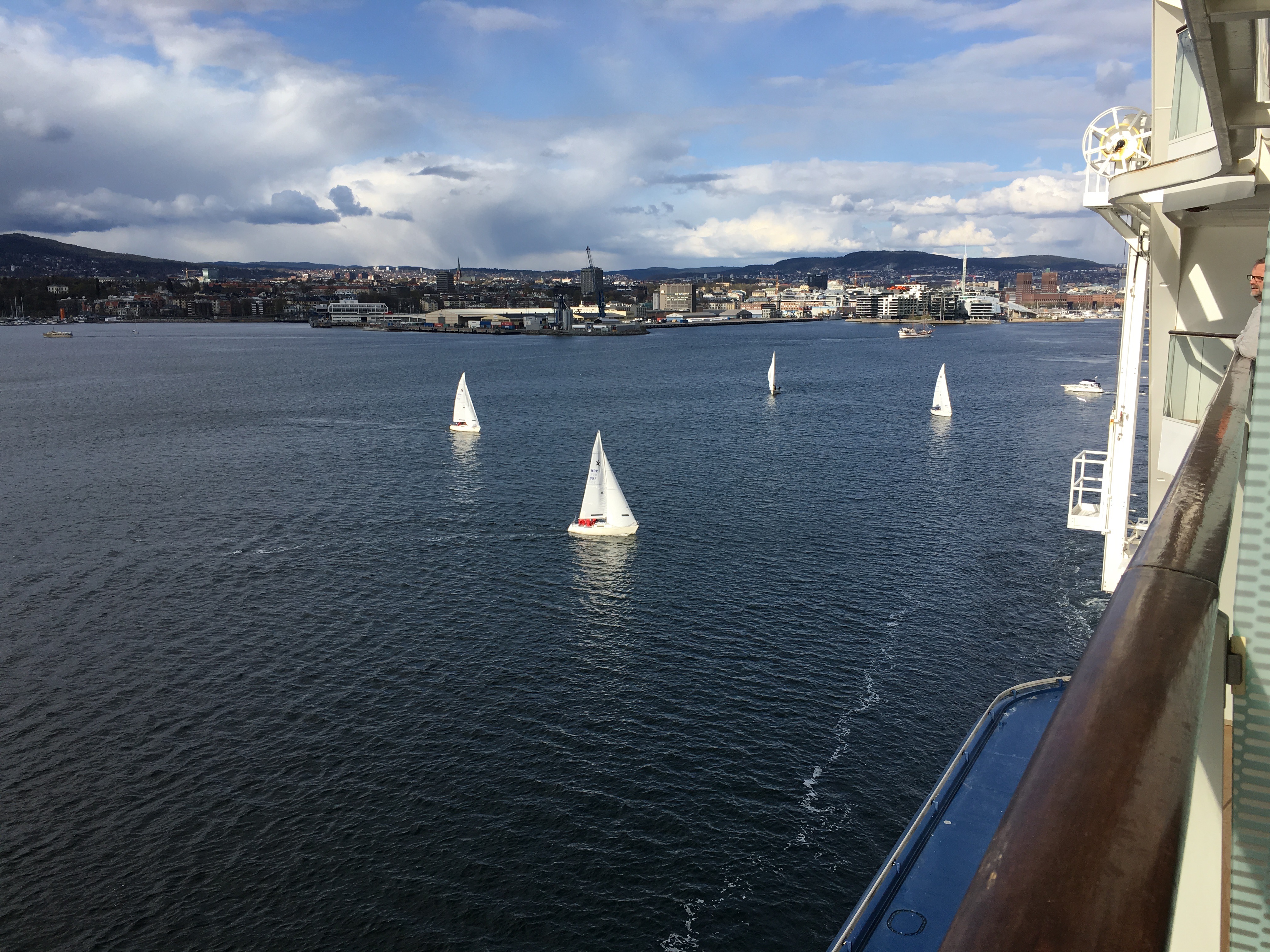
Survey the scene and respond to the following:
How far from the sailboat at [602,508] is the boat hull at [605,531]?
0.05ft

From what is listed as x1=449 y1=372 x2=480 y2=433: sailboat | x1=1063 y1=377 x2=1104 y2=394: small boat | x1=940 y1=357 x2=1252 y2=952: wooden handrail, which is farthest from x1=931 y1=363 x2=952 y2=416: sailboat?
x1=940 y1=357 x2=1252 y2=952: wooden handrail

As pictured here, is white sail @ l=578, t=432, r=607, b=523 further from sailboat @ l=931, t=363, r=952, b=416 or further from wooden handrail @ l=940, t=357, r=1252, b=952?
sailboat @ l=931, t=363, r=952, b=416

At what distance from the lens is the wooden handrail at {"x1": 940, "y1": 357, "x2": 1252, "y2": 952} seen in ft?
4.84

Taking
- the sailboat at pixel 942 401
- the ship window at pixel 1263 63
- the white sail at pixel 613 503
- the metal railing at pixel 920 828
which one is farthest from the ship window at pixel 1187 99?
the sailboat at pixel 942 401

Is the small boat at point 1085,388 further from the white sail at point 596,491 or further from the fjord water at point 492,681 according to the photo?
the white sail at point 596,491

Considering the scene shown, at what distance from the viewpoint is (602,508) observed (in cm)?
4528

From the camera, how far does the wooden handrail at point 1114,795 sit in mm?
1475

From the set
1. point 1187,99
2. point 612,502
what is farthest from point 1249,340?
point 612,502

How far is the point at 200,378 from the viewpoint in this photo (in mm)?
125062

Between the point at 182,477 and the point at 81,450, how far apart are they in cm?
1587

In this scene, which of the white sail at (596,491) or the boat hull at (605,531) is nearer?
the boat hull at (605,531)

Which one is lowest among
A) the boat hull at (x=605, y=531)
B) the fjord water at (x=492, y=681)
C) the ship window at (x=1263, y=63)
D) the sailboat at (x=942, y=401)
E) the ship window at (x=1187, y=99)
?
the fjord water at (x=492, y=681)

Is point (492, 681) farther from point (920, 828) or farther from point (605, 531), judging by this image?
point (605, 531)

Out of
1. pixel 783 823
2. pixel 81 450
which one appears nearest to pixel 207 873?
pixel 783 823
